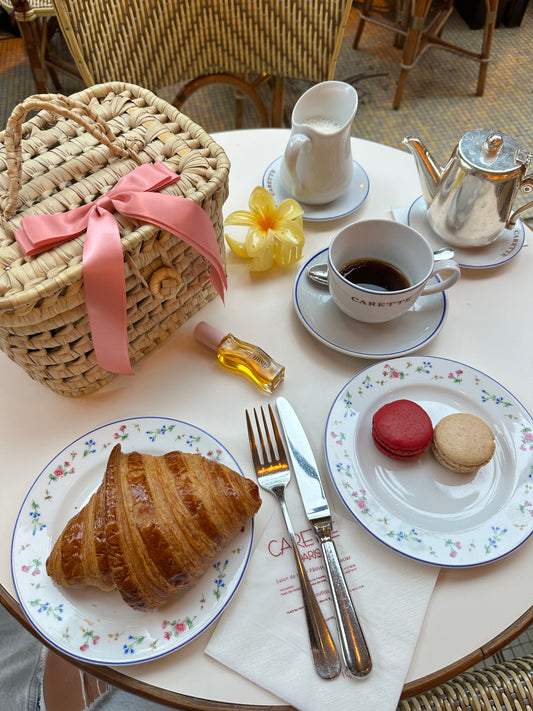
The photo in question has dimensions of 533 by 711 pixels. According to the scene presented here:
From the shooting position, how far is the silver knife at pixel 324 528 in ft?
1.93

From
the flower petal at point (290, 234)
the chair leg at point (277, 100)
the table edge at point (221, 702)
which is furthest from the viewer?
the chair leg at point (277, 100)

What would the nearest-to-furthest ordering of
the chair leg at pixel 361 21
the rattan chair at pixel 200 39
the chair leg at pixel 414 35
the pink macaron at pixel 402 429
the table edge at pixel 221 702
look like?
Result: the table edge at pixel 221 702
the pink macaron at pixel 402 429
the rattan chair at pixel 200 39
the chair leg at pixel 414 35
the chair leg at pixel 361 21

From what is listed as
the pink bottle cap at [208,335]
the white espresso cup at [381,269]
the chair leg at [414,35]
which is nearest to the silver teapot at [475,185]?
the white espresso cup at [381,269]

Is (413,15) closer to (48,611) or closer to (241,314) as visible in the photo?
(241,314)

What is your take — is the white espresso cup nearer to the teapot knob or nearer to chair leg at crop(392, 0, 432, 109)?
the teapot knob

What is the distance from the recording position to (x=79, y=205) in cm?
67

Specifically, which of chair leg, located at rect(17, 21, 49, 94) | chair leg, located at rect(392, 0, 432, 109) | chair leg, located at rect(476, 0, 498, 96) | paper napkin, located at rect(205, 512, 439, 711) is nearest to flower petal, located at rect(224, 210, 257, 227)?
paper napkin, located at rect(205, 512, 439, 711)

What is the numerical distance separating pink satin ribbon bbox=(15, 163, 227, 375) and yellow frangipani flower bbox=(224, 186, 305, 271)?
0.19 m

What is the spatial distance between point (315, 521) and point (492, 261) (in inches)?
22.3

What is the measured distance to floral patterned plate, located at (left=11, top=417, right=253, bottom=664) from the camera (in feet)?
1.90

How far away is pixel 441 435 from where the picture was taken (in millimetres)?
693

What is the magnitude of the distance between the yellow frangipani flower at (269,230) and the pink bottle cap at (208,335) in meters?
0.15

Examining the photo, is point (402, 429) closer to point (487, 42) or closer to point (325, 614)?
point (325, 614)

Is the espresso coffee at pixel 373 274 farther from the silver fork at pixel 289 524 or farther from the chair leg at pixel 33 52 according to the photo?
the chair leg at pixel 33 52
